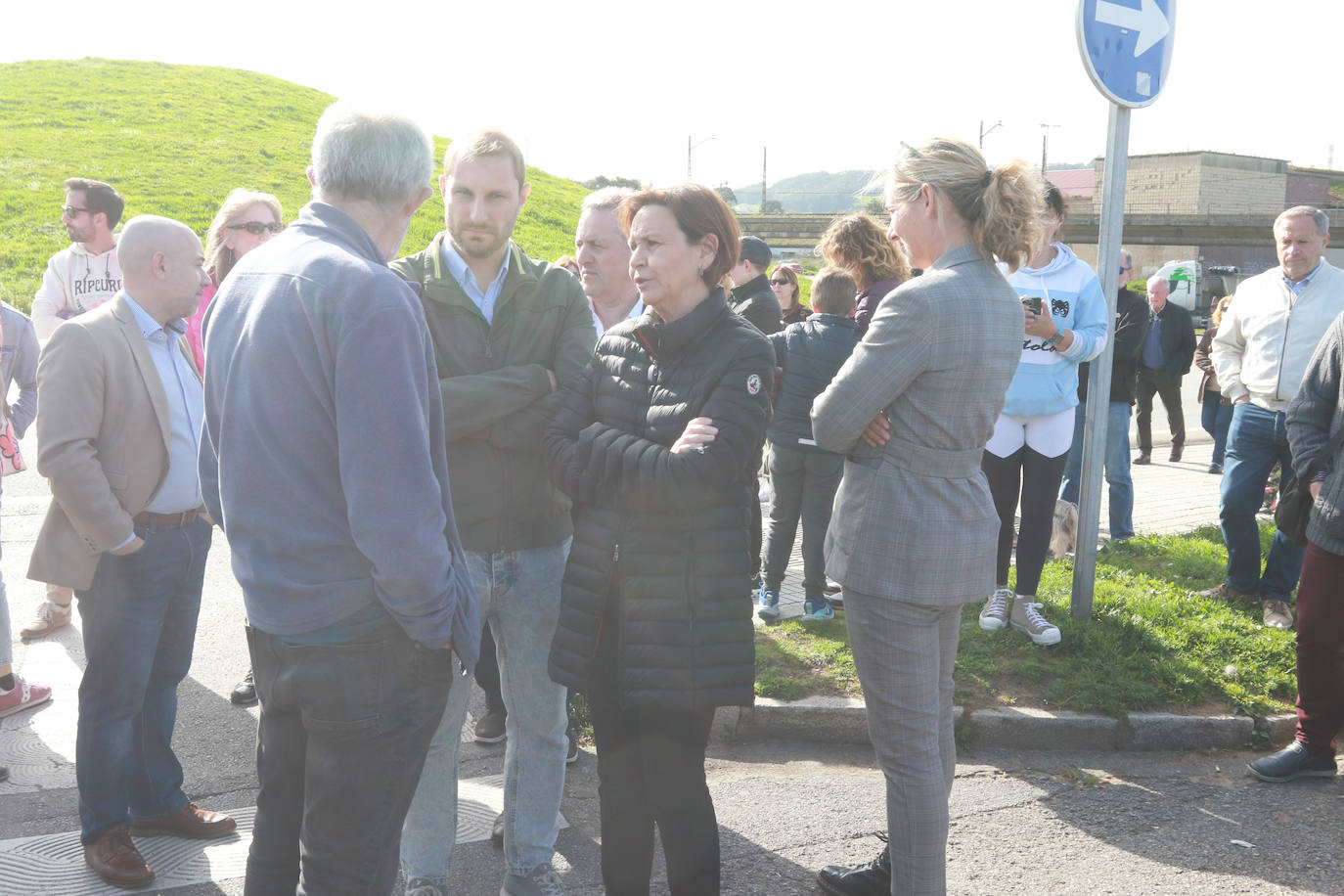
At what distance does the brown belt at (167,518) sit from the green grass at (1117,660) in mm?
2553

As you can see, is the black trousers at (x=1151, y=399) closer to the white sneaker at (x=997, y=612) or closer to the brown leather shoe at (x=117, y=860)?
the white sneaker at (x=997, y=612)

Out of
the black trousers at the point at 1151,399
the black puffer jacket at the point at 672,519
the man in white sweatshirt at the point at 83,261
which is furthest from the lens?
the black trousers at the point at 1151,399

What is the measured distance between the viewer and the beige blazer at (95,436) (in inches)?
128

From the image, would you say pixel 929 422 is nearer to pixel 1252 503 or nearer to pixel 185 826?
pixel 185 826

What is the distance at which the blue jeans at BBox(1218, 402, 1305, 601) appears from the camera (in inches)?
235

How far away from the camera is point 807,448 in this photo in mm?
6004

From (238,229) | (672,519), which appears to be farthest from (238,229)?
(672,519)

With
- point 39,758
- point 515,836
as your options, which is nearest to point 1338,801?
point 515,836

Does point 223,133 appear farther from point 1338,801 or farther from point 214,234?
point 1338,801

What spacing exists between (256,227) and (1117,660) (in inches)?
179

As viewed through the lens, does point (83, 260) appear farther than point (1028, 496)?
Yes

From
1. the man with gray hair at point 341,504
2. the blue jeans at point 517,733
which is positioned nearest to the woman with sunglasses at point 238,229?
the blue jeans at point 517,733

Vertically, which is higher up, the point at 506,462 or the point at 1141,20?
the point at 1141,20

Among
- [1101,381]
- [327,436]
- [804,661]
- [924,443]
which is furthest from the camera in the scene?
[1101,381]
